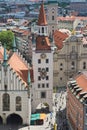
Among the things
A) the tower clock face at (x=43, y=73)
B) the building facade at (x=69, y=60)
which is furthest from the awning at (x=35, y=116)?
the building facade at (x=69, y=60)

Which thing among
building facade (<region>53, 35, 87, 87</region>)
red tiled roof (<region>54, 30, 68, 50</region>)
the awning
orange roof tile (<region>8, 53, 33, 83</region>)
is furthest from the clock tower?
red tiled roof (<region>54, 30, 68, 50</region>)

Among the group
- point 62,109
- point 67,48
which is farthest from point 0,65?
point 67,48

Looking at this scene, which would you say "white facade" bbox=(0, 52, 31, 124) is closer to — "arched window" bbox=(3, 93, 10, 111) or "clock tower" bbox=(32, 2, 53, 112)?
"arched window" bbox=(3, 93, 10, 111)

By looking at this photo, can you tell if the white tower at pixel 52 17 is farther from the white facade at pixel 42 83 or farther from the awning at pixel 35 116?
the awning at pixel 35 116

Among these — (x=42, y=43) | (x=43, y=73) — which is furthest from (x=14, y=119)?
(x=42, y=43)

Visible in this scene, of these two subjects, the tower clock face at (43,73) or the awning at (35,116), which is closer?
the awning at (35,116)

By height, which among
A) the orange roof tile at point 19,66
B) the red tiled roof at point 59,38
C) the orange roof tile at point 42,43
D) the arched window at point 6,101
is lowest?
the arched window at point 6,101
